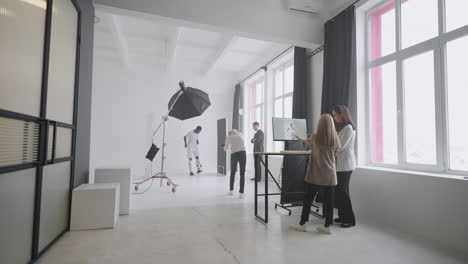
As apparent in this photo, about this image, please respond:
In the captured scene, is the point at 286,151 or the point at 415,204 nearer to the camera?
the point at 415,204

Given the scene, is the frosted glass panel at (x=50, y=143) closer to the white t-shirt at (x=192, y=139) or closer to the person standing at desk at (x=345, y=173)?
the person standing at desk at (x=345, y=173)

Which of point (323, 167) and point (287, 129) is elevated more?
point (287, 129)

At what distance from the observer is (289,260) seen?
1.94 meters

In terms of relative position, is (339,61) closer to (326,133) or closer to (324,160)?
(326,133)

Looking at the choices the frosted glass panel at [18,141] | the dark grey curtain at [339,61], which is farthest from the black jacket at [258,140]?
the frosted glass panel at [18,141]

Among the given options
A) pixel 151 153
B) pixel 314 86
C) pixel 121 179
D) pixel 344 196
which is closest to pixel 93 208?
pixel 121 179

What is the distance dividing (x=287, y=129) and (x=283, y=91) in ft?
10.0

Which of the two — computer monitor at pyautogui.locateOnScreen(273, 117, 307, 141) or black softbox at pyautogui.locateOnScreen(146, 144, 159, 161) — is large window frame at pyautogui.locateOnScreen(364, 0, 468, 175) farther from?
black softbox at pyautogui.locateOnScreen(146, 144, 159, 161)

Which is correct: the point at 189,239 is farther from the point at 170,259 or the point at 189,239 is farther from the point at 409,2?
the point at 409,2

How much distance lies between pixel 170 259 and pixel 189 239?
0.42 meters

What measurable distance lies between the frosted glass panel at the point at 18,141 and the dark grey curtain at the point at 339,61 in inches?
136

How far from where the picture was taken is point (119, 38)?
5.26 meters

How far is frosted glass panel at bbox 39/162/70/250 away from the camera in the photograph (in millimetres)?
1996

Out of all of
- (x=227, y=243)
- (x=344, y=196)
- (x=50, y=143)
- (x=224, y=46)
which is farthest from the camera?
(x=224, y=46)
